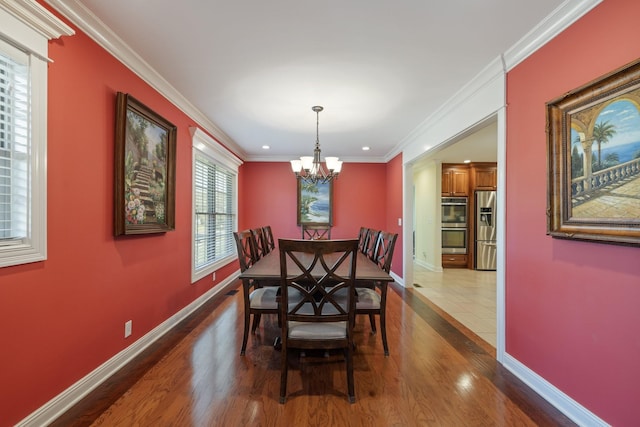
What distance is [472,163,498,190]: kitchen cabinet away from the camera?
610 centimetres

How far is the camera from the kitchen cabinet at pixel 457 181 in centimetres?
623

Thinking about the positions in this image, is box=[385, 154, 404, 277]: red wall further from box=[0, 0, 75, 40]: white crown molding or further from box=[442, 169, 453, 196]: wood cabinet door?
box=[0, 0, 75, 40]: white crown molding

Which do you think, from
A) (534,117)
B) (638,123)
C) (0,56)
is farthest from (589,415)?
(0,56)

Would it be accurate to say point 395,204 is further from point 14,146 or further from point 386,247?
point 14,146

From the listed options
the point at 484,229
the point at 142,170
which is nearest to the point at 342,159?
the point at 484,229

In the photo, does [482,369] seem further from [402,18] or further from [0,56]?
[0,56]

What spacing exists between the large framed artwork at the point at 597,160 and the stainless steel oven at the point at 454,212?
15.4 feet

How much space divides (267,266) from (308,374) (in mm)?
906

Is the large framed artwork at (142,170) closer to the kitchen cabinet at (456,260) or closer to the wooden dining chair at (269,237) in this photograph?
the wooden dining chair at (269,237)

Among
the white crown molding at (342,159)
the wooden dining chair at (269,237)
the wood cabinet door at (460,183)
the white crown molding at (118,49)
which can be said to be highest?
the white crown molding at (118,49)

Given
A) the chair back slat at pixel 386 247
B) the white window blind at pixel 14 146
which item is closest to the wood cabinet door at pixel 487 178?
the chair back slat at pixel 386 247

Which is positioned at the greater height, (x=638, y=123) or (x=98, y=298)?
(x=638, y=123)

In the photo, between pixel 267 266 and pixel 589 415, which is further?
pixel 267 266

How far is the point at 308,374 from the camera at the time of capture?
2105mm
